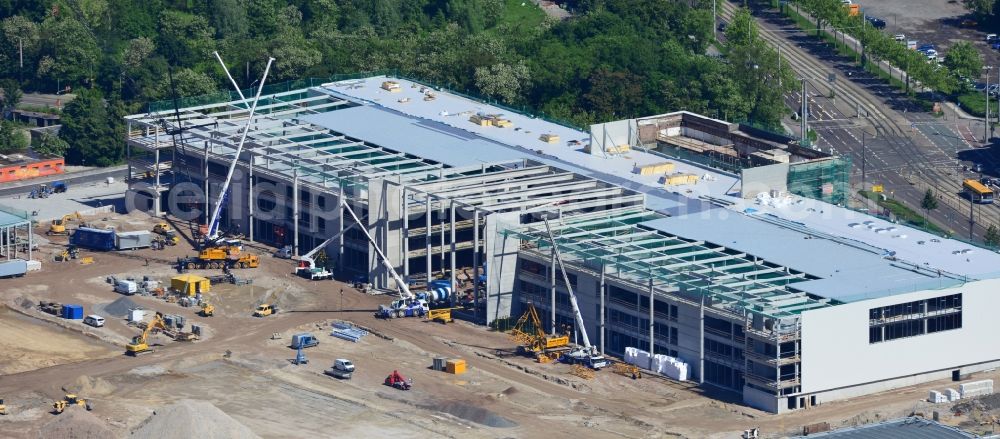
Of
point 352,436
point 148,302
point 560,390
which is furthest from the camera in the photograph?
point 148,302

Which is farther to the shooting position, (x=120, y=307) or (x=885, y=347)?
(x=120, y=307)

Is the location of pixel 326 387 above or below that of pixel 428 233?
below

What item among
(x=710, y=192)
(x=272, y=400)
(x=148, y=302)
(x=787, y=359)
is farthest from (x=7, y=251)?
(x=787, y=359)

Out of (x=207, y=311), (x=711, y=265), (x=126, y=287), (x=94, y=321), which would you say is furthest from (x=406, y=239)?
(x=711, y=265)

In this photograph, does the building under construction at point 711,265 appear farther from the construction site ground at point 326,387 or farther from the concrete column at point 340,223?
the construction site ground at point 326,387

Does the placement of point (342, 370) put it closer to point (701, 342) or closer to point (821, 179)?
point (701, 342)

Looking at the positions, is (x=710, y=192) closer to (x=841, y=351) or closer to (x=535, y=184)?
(x=535, y=184)

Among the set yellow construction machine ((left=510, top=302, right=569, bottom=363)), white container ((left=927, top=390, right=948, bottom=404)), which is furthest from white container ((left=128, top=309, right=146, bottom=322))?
white container ((left=927, top=390, right=948, bottom=404))
